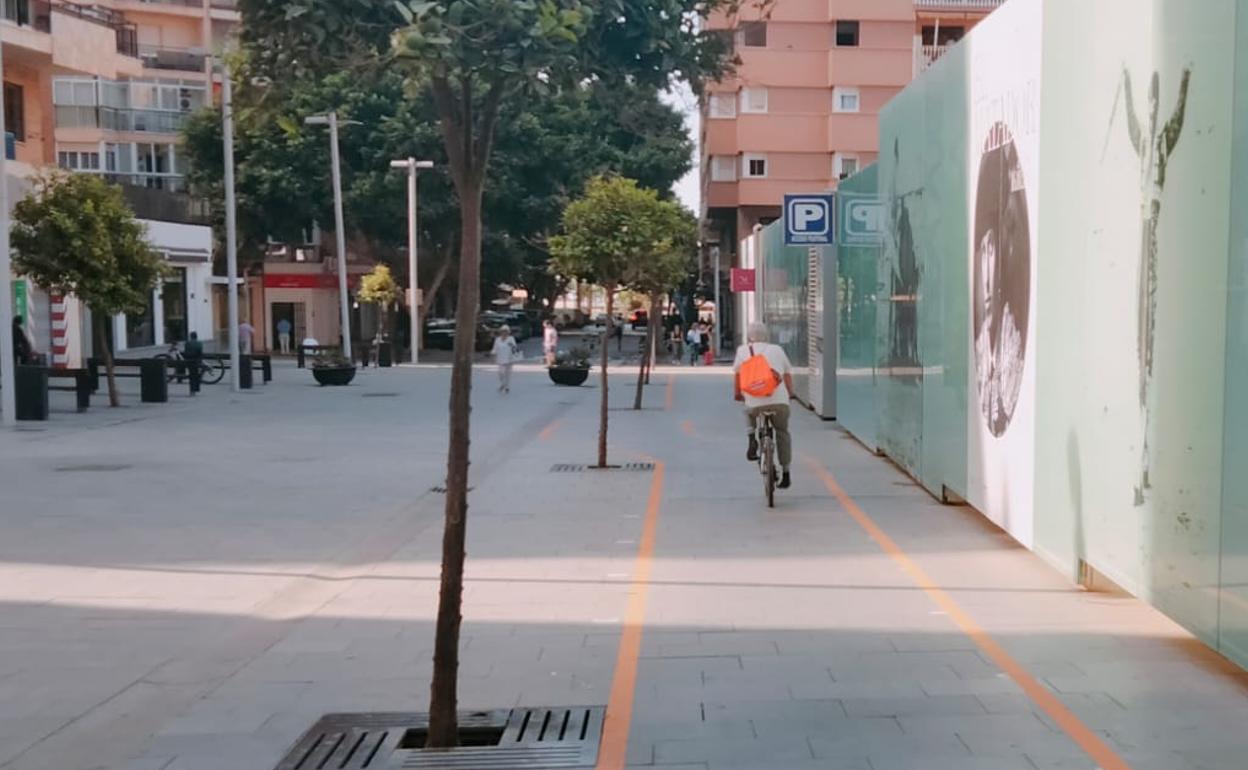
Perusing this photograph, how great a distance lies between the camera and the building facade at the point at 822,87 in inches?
2135

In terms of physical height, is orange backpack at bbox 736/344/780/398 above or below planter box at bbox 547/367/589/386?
above

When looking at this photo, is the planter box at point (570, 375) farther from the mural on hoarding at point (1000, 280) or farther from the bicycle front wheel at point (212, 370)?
the mural on hoarding at point (1000, 280)

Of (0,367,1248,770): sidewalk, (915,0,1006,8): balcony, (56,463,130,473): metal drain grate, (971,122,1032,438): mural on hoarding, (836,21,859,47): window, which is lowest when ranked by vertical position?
(56,463,130,473): metal drain grate

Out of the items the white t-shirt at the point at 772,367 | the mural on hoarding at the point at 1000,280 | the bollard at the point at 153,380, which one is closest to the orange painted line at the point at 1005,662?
the mural on hoarding at the point at 1000,280

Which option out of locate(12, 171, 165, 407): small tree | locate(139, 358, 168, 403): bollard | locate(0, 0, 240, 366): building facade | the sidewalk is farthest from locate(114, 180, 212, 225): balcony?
the sidewalk

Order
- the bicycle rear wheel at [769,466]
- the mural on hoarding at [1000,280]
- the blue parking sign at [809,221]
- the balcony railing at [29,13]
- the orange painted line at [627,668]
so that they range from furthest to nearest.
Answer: the balcony railing at [29,13]
the blue parking sign at [809,221]
the bicycle rear wheel at [769,466]
the mural on hoarding at [1000,280]
the orange painted line at [627,668]

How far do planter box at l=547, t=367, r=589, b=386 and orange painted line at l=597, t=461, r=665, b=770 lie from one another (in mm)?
22249

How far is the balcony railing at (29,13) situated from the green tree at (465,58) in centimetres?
2740

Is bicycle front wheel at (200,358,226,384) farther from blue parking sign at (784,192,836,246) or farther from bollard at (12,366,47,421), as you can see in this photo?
blue parking sign at (784,192,836,246)

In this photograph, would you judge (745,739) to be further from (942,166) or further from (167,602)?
(942,166)

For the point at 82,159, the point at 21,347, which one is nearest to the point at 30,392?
the point at 21,347

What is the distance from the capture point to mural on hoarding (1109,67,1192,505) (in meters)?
6.80

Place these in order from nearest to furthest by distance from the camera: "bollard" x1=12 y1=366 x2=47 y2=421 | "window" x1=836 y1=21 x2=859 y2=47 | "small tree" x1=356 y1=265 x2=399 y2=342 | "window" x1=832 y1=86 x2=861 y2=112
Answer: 1. "bollard" x1=12 y1=366 x2=47 y2=421
2. "small tree" x1=356 y1=265 x2=399 y2=342
3. "window" x1=832 y1=86 x2=861 y2=112
4. "window" x1=836 y1=21 x2=859 y2=47

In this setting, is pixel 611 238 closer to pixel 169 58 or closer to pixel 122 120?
pixel 122 120
